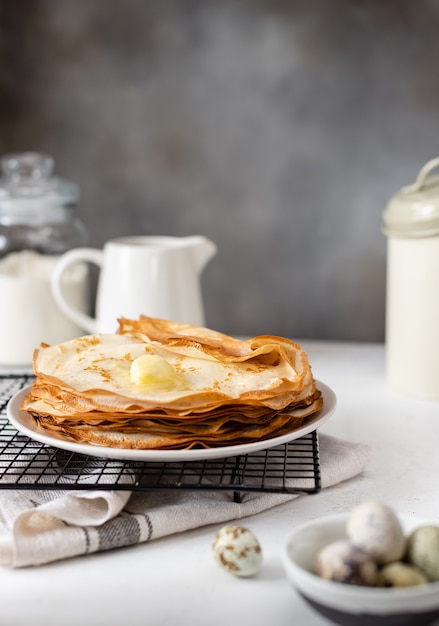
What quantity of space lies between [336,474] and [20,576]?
1.17 feet

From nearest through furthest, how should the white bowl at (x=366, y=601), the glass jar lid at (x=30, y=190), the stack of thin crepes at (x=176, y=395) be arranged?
the white bowl at (x=366, y=601) < the stack of thin crepes at (x=176, y=395) < the glass jar lid at (x=30, y=190)

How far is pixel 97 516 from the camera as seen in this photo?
2.51 ft

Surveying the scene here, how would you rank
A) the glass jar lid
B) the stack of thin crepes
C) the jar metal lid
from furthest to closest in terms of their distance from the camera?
the glass jar lid < the jar metal lid < the stack of thin crepes

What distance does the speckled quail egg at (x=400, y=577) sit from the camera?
1.87 ft

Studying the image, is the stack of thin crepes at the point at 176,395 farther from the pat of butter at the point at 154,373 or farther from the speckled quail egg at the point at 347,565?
the speckled quail egg at the point at 347,565

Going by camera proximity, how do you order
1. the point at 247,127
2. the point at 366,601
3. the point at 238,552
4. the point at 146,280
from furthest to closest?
the point at 247,127 → the point at 146,280 → the point at 238,552 → the point at 366,601

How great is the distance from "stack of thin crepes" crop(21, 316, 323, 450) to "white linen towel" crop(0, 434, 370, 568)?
0.19 ft

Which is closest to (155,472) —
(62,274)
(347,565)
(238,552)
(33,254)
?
(238,552)

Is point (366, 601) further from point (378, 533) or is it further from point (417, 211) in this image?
point (417, 211)

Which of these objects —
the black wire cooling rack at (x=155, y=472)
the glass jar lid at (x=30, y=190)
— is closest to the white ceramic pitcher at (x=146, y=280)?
the glass jar lid at (x=30, y=190)

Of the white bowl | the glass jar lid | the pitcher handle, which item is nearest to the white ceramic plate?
the white bowl

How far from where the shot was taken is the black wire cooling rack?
0.76 meters

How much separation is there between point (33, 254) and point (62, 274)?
5.2 inches

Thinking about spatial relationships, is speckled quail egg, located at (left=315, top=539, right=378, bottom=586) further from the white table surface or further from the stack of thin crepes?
the stack of thin crepes
